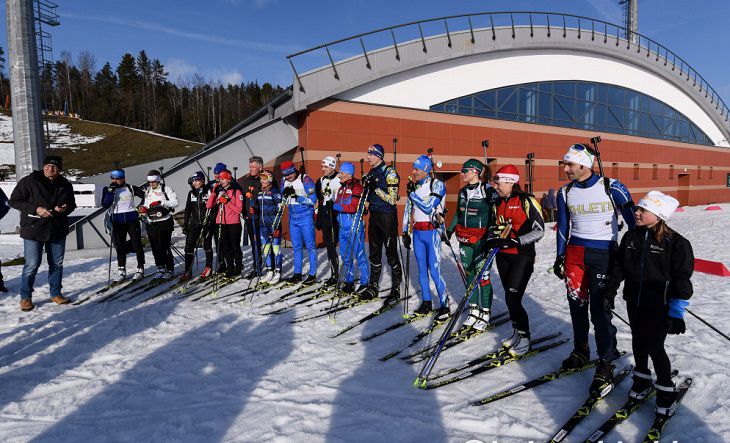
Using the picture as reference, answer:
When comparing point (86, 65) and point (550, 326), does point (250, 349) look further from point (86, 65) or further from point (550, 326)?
point (86, 65)

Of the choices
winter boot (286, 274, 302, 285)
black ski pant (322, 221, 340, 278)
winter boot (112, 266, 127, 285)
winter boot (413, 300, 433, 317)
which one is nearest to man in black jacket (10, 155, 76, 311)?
winter boot (112, 266, 127, 285)

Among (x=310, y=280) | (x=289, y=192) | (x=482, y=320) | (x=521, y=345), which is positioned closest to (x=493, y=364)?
(x=521, y=345)

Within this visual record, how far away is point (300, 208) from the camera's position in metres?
7.04

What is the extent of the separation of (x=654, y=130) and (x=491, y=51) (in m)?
14.6

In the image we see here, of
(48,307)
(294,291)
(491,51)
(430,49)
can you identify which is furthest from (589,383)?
(491,51)

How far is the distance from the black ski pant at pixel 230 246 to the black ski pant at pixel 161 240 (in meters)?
0.92

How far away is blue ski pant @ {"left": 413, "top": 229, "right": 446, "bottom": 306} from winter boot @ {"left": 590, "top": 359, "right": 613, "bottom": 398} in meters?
2.24

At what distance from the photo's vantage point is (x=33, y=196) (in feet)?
18.9

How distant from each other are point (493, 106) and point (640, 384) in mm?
14424

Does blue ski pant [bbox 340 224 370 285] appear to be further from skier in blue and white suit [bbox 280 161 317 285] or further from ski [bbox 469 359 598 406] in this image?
ski [bbox 469 359 598 406]

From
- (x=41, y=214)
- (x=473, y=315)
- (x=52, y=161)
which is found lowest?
(x=473, y=315)

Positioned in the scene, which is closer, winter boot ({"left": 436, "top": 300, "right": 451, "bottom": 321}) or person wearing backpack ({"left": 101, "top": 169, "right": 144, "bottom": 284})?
winter boot ({"left": 436, "top": 300, "right": 451, "bottom": 321})

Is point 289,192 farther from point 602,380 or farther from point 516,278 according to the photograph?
point 602,380

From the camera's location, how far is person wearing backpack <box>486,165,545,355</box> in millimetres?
4035
